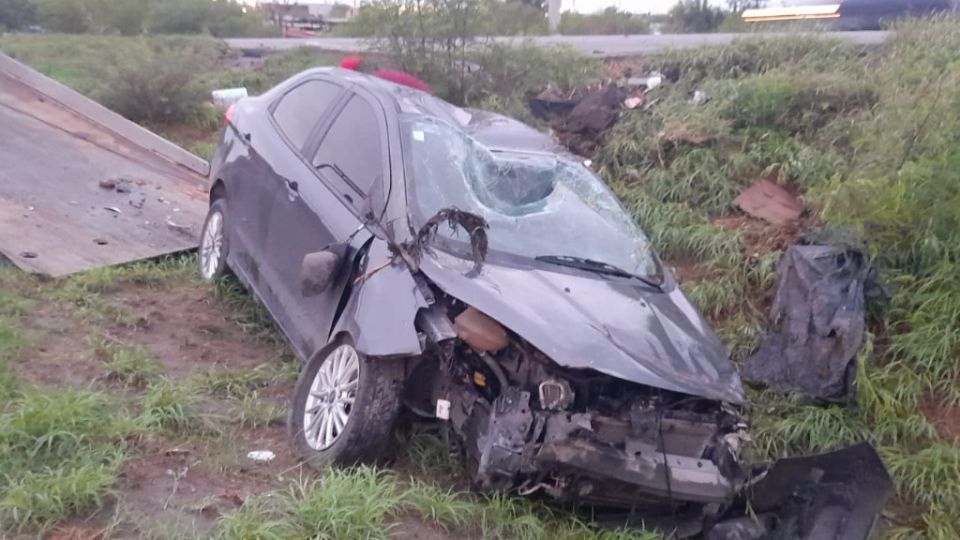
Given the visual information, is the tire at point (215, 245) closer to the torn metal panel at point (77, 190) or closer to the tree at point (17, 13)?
the torn metal panel at point (77, 190)

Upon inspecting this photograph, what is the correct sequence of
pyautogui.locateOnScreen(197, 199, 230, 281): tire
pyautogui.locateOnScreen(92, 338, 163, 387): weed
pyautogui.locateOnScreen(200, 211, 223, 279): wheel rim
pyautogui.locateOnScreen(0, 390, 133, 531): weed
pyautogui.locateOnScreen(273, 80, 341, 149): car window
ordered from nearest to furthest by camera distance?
pyautogui.locateOnScreen(0, 390, 133, 531): weed
pyautogui.locateOnScreen(92, 338, 163, 387): weed
pyautogui.locateOnScreen(273, 80, 341, 149): car window
pyautogui.locateOnScreen(197, 199, 230, 281): tire
pyautogui.locateOnScreen(200, 211, 223, 279): wheel rim

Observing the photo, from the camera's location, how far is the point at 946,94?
6.08 meters

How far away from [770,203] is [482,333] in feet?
12.9

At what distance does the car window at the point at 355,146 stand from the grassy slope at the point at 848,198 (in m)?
2.42

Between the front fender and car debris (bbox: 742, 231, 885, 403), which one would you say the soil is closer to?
the front fender

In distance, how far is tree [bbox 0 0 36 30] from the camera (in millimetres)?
26000

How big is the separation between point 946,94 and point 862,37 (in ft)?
17.0

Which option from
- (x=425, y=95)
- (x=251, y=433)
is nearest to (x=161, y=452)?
(x=251, y=433)

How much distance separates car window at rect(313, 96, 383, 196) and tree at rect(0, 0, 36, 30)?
2374 centimetres

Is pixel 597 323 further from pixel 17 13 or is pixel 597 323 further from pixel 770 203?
pixel 17 13

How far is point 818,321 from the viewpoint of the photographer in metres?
5.52

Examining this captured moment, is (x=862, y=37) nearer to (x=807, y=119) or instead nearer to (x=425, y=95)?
(x=807, y=119)

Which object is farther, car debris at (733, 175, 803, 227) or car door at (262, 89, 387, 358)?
car debris at (733, 175, 803, 227)

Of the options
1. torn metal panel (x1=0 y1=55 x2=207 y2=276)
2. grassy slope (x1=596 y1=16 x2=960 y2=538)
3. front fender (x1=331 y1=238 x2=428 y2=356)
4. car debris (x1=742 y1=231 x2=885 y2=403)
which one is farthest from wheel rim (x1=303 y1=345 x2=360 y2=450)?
torn metal panel (x1=0 y1=55 x2=207 y2=276)
